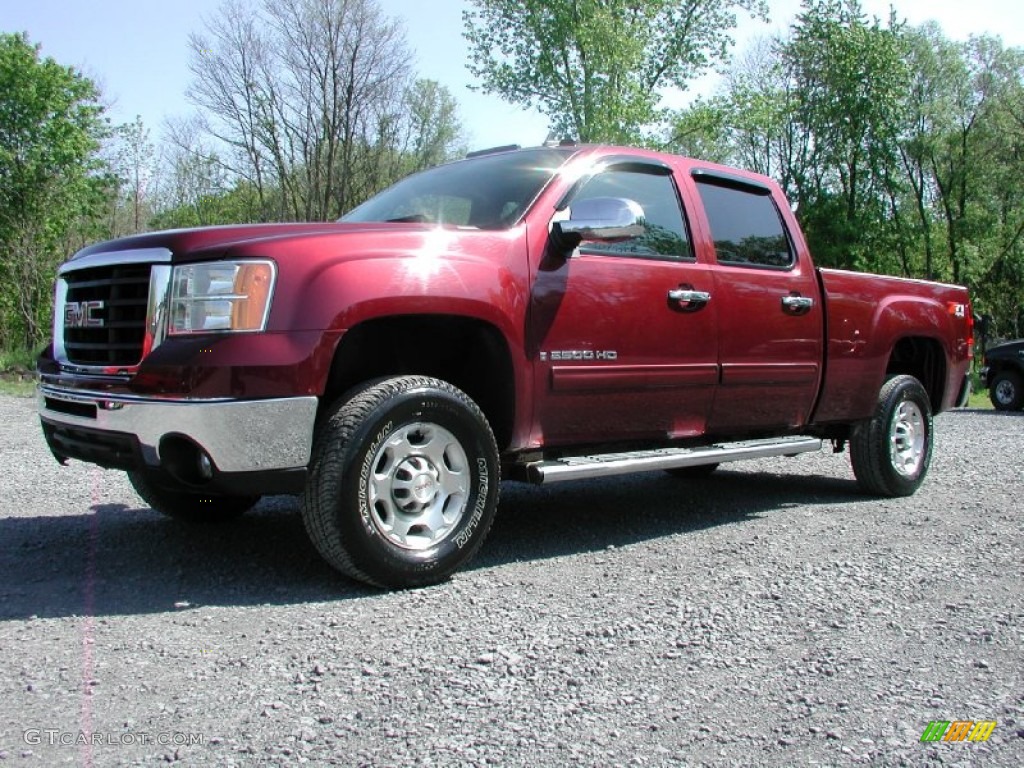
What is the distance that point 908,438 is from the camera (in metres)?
6.34

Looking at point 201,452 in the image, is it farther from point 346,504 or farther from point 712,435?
point 712,435

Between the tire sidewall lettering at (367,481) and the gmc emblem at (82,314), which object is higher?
the gmc emblem at (82,314)

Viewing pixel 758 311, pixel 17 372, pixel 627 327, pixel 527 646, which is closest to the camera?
pixel 527 646

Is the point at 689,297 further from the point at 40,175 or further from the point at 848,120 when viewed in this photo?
the point at 848,120

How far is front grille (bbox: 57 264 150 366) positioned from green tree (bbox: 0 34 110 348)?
1998 centimetres

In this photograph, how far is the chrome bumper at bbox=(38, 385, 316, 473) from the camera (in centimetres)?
327

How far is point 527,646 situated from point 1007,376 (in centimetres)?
1601

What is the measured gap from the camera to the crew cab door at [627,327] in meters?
4.14

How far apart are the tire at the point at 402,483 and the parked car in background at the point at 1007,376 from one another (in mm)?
15113

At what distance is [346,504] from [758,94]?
28274 mm

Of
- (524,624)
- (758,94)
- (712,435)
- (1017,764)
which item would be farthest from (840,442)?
Result: (758,94)

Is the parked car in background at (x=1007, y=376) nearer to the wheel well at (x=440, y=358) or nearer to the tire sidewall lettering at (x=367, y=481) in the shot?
the wheel well at (x=440, y=358)


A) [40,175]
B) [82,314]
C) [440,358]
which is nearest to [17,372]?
[40,175]

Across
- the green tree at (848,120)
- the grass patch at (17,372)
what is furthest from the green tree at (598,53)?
the grass patch at (17,372)
